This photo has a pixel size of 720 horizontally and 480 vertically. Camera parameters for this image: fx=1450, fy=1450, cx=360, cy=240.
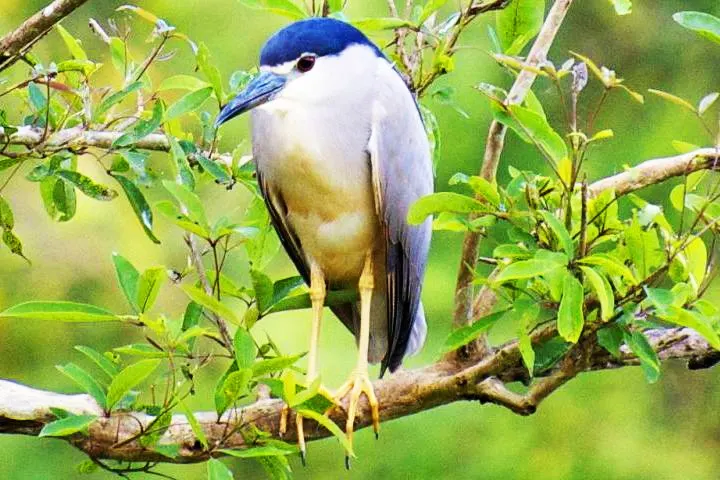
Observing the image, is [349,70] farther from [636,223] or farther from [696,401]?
[696,401]

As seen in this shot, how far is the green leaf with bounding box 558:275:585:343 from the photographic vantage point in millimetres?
1691

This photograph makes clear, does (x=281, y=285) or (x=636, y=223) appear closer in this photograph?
(x=636, y=223)

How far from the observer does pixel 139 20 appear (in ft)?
14.6

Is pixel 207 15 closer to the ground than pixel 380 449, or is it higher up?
higher up

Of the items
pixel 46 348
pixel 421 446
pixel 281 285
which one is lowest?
pixel 421 446

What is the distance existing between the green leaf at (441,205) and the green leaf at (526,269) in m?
0.12

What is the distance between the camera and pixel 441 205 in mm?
1771

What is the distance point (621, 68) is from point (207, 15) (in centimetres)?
131

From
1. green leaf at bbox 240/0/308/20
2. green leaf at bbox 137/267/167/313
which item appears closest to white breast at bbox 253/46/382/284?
green leaf at bbox 240/0/308/20

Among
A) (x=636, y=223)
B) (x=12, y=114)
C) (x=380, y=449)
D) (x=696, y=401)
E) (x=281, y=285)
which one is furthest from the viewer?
(x=696, y=401)

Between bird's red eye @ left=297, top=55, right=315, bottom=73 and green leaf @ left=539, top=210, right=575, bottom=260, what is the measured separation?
2.09 feet

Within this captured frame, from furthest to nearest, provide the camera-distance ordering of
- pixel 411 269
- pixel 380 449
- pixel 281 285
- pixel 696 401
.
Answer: pixel 696 401
pixel 380 449
pixel 411 269
pixel 281 285

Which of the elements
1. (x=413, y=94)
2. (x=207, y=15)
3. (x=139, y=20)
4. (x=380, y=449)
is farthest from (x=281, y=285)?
(x=139, y=20)

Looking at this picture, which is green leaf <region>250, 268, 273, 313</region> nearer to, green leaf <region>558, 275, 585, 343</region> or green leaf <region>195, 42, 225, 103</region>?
green leaf <region>195, 42, 225, 103</region>
